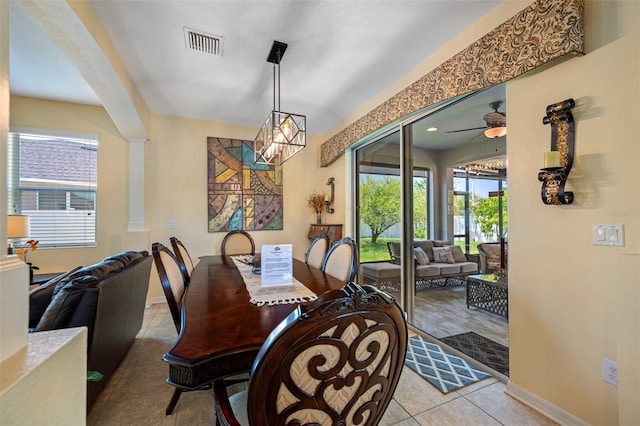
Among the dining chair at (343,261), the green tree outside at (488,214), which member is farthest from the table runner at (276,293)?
the green tree outside at (488,214)

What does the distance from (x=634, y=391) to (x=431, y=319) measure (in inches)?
64.8

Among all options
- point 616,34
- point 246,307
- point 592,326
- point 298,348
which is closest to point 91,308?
point 246,307

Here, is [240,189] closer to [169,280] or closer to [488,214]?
[169,280]

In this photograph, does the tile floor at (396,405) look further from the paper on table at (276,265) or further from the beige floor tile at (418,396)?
the paper on table at (276,265)

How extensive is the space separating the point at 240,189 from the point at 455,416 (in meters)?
3.66

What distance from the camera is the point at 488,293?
2740 mm

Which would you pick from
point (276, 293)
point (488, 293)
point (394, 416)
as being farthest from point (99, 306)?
point (488, 293)

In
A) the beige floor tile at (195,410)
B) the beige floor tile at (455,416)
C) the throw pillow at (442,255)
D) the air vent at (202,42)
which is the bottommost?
the beige floor tile at (195,410)

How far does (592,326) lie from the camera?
4.87 ft

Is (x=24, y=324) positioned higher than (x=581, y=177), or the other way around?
(x=581, y=177)

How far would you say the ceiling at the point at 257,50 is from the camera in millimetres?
1918

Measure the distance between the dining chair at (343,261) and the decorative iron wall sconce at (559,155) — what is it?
1.30m

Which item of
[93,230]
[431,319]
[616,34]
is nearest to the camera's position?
[616,34]

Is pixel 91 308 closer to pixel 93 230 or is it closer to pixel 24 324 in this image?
pixel 24 324
